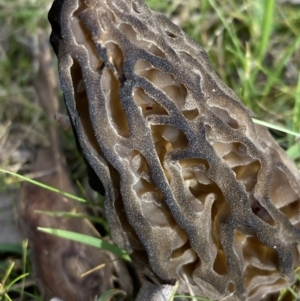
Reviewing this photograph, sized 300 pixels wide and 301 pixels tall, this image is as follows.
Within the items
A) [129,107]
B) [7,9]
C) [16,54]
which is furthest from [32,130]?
[129,107]

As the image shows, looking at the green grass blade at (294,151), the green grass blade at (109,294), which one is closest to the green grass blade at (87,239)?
the green grass blade at (109,294)

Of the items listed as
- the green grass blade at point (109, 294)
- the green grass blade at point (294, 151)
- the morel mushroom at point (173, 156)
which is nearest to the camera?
the morel mushroom at point (173, 156)

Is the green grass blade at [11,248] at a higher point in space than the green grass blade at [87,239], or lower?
lower

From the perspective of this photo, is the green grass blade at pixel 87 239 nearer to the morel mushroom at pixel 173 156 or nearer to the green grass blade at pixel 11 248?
the morel mushroom at pixel 173 156

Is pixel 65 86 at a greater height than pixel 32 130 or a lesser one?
greater

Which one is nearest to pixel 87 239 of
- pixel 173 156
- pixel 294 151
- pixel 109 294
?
pixel 109 294

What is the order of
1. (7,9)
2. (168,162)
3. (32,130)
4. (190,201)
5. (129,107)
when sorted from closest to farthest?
(129,107)
(168,162)
(190,201)
(32,130)
(7,9)

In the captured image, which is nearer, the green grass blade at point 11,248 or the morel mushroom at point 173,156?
the morel mushroom at point 173,156

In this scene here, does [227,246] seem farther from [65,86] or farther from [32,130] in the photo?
[32,130]

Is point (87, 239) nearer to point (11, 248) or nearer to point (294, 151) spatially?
point (11, 248)
